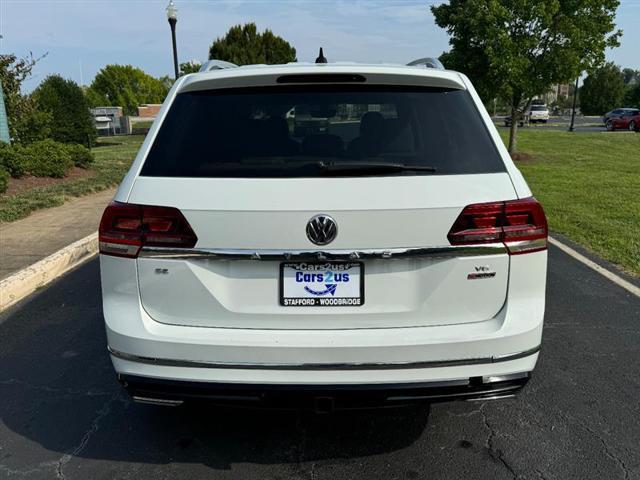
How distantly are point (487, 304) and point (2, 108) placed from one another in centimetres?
1300

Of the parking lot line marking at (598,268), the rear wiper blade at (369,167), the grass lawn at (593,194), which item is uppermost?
the rear wiper blade at (369,167)

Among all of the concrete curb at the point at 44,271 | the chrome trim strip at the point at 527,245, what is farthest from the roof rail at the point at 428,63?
the concrete curb at the point at 44,271

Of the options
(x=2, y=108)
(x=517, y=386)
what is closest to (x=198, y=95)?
(x=517, y=386)

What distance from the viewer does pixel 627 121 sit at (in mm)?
38562

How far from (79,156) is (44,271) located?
8.87 m

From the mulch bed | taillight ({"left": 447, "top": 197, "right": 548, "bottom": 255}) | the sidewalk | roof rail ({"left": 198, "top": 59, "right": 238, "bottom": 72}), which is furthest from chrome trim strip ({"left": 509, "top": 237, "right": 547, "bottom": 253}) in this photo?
the mulch bed

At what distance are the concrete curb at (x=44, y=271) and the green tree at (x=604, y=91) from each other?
74.3 metres

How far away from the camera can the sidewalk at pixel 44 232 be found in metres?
6.46

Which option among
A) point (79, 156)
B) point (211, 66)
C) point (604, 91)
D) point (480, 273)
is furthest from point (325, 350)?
point (604, 91)

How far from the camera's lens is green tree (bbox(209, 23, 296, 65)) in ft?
181

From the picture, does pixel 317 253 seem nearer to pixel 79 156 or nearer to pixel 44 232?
pixel 44 232

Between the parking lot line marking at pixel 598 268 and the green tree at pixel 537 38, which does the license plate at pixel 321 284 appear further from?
the green tree at pixel 537 38

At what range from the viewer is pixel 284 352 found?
7.91ft

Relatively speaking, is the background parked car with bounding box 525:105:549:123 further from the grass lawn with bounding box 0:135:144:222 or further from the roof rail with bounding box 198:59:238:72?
the roof rail with bounding box 198:59:238:72
